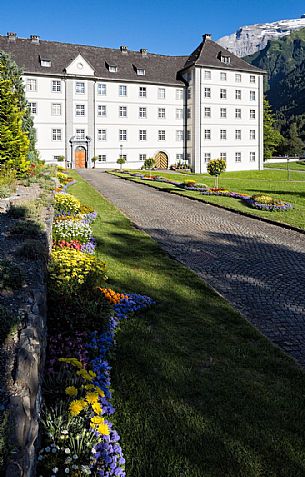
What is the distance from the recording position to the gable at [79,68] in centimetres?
5234

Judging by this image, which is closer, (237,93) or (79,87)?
(79,87)

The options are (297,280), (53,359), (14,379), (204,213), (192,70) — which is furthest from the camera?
(192,70)

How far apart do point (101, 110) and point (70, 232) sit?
154 feet

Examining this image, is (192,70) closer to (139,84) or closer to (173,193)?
(139,84)

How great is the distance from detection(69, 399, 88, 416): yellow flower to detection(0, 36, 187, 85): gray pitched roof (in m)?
52.9

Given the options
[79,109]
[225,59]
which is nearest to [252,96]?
[225,59]

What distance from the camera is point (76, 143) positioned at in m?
53.3

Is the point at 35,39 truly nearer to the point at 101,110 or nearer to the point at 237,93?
the point at 101,110

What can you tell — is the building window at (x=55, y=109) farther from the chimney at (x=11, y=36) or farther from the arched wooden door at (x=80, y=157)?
the chimney at (x=11, y=36)

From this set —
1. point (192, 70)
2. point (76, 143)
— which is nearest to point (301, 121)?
point (192, 70)

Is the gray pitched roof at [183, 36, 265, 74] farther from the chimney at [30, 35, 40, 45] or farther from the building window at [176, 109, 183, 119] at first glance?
the chimney at [30, 35, 40, 45]

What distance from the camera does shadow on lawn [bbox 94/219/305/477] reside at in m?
3.78

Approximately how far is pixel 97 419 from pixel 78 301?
2.60 meters

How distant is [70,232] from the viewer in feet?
34.8
